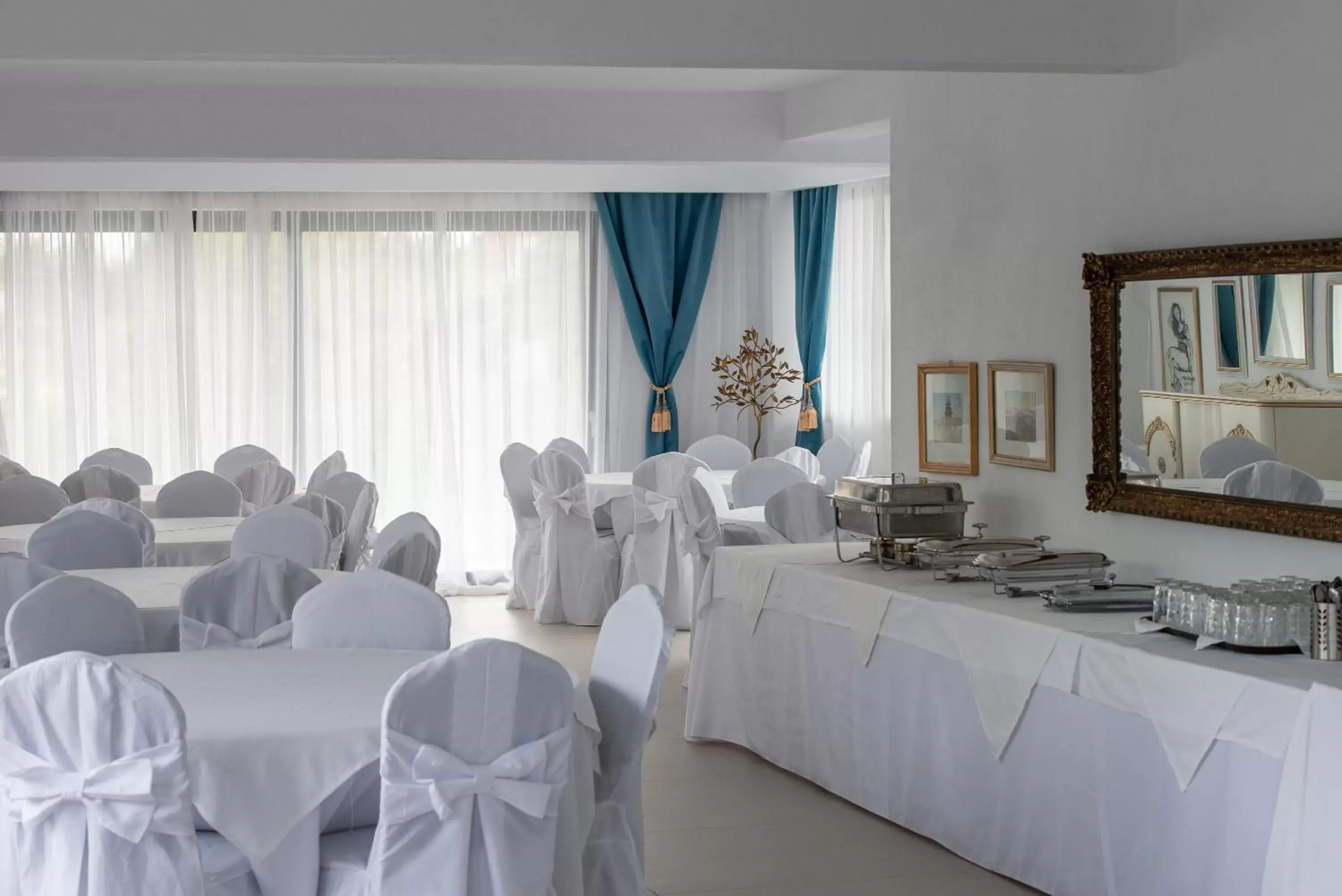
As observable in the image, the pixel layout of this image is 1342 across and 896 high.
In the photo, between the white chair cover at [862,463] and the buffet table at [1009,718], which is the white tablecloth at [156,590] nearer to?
the buffet table at [1009,718]

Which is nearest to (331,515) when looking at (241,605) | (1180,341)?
(241,605)

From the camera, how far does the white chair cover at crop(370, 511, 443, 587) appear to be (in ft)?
16.3

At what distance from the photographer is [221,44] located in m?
4.02

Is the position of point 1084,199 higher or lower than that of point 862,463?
higher

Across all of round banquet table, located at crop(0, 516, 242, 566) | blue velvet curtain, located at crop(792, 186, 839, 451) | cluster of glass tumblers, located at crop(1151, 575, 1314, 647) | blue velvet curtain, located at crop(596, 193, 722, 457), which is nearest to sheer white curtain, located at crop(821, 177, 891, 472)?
blue velvet curtain, located at crop(792, 186, 839, 451)

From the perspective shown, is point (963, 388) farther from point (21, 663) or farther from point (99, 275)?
point (99, 275)

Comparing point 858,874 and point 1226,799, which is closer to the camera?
point 1226,799

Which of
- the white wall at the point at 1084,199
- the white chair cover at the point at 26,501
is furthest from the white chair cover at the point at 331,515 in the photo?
the white wall at the point at 1084,199

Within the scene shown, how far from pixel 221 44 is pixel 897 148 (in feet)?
9.46

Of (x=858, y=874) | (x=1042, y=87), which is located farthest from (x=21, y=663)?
(x=1042, y=87)

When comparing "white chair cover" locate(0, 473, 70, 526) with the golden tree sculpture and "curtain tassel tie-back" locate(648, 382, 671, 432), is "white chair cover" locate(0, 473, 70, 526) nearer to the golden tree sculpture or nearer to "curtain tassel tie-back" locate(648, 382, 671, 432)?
"curtain tassel tie-back" locate(648, 382, 671, 432)

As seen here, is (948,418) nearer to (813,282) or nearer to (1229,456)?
(1229,456)

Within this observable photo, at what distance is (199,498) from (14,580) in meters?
3.08

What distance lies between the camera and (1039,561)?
4535 millimetres
